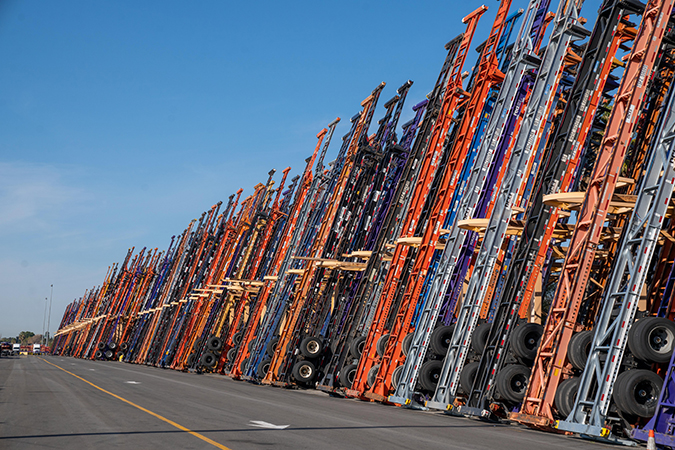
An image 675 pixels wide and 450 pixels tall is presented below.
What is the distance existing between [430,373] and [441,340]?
1178 millimetres

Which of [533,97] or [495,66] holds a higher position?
[495,66]

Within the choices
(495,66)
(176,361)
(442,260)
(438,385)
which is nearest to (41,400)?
(438,385)

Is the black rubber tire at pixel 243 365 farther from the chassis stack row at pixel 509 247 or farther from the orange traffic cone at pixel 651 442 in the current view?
the orange traffic cone at pixel 651 442

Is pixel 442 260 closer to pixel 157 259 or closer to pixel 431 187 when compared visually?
pixel 431 187

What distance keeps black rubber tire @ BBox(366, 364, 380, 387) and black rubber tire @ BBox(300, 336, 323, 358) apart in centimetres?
719

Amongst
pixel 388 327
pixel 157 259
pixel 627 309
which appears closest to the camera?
pixel 627 309

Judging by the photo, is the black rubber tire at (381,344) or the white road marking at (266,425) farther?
the black rubber tire at (381,344)

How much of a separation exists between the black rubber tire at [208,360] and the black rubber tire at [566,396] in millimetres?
37031

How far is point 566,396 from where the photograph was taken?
15.7 metres

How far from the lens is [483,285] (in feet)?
69.9

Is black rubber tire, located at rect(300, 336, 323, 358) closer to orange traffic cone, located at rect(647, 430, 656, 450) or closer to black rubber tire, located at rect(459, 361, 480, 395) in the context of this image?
black rubber tire, located at rect(459, 361, 480, 395)

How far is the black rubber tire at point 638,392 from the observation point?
45.7ft

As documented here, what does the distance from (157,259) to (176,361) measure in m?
42.9

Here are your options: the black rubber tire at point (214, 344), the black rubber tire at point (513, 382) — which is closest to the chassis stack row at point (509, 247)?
the black rubber tire at point (513, 382)
